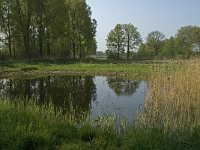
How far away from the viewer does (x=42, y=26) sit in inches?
1826

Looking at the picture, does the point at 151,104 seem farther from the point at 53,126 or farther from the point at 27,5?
the point at 27,5

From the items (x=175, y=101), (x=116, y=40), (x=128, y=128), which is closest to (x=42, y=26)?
(x=116, y=40)

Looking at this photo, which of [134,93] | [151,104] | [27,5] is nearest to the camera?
[151,104]

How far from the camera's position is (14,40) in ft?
155

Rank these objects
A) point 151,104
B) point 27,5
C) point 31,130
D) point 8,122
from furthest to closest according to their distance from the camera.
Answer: point 27,5 → point 151,104 → point 8,122 → point 31,130

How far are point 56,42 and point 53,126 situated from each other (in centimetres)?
4200

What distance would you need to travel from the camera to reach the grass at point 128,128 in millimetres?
6598

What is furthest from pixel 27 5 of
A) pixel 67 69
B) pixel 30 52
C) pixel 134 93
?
pixel 134 93

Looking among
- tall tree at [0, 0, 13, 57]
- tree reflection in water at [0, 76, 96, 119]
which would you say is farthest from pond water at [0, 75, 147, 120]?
tall tree at [0, 0, 13, 57]

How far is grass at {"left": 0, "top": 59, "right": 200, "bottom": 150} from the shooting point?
660 cm

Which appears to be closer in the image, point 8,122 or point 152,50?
point 8,122

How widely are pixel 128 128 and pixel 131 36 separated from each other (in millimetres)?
62810

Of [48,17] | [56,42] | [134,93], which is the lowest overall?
[134,93]

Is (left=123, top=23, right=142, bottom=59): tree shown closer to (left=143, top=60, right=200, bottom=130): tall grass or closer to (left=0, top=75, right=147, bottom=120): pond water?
(left=0, top=75, right=147, bottom=120): pond water
